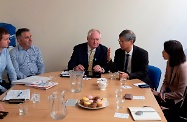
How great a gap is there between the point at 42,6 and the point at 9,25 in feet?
2.08

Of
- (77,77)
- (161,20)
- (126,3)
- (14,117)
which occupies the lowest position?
(14,117)

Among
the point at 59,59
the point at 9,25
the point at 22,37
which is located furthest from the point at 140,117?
the point at 9,25

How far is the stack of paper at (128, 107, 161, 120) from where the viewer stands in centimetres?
166

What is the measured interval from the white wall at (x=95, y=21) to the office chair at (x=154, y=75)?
2.62ft

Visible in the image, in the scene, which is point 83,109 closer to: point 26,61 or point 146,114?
point 146,114

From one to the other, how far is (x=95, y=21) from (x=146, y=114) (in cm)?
243

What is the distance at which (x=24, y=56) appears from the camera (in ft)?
11.5

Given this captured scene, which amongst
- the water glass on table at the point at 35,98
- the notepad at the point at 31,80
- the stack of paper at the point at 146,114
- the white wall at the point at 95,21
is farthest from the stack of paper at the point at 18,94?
the white wall at the point at 95,21

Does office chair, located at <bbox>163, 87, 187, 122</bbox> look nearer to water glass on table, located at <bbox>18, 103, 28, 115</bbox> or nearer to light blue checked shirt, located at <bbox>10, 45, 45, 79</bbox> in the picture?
water glass on table, located at <bbox>18, 103, 28, 115</bbox>

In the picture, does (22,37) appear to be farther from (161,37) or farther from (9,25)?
(161,37)

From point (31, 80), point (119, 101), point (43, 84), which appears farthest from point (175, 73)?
point (31, 80)

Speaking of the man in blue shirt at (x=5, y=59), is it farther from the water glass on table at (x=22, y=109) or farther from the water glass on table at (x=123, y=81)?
the water glass on table at (x=123, y=81)

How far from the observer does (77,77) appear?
2.30 metres

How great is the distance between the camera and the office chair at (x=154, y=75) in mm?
3086
